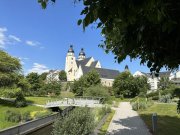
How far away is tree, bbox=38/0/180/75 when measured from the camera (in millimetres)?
2994

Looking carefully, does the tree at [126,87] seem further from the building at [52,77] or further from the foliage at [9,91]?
the foliage at [9,91]

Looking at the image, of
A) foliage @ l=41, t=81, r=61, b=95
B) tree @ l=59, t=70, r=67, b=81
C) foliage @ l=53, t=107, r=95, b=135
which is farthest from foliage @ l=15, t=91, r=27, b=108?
tree @ l=59, t=70, r=67, b=81

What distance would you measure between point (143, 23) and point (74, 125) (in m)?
9.06

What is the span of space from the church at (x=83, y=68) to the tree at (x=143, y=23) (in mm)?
93386

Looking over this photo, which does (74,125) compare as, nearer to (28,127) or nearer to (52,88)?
(28,127)

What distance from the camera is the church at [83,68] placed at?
107m

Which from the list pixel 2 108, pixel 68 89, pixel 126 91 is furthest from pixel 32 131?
pixel 68 89

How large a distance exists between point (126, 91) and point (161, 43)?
72.0m

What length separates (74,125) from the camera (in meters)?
12.7

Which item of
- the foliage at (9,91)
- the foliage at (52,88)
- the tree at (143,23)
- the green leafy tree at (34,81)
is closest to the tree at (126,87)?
the foliage at (52,88)

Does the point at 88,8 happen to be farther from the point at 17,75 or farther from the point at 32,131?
the point at 17,75

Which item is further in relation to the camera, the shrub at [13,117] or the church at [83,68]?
the church at [83,68]

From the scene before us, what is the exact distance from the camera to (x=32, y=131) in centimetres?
1584

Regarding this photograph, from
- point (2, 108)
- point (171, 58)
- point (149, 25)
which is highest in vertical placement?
point (149, 25)
